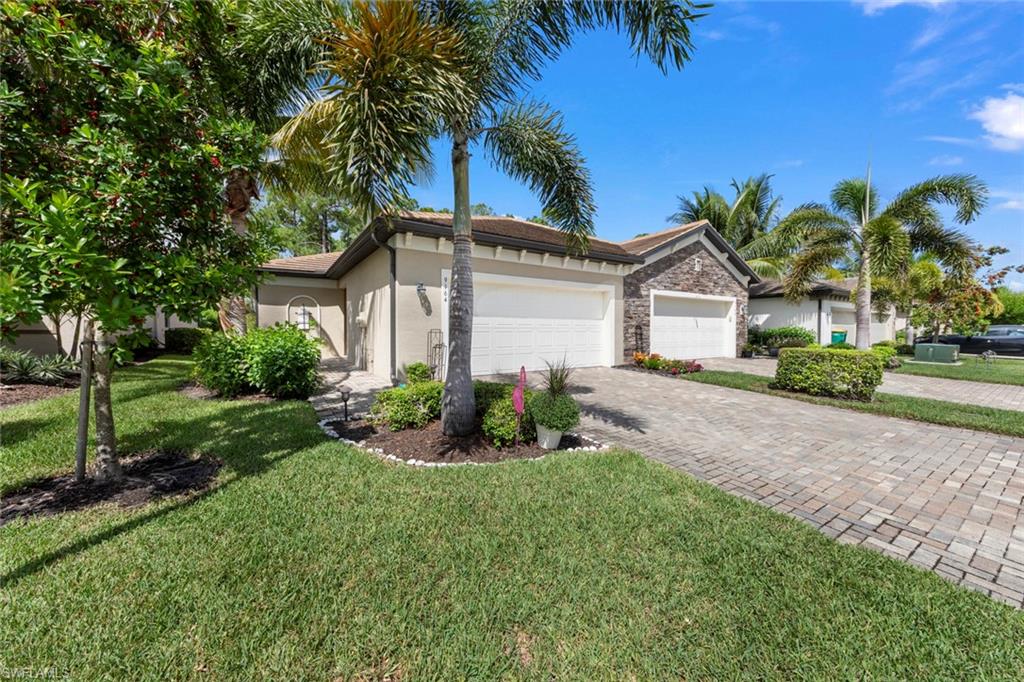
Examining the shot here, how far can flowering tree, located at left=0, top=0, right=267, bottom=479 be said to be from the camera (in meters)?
2.46

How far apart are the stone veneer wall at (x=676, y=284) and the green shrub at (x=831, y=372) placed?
4899 mm

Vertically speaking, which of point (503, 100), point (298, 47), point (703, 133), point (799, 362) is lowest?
point (799, 362)

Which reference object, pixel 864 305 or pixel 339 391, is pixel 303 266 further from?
pixel 864 305

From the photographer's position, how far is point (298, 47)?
205 inches

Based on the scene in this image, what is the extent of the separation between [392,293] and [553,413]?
5652 millimetres

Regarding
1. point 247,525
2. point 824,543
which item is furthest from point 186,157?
point 824,543

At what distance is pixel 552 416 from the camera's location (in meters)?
4.77

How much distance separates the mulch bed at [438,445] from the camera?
459 centimetres

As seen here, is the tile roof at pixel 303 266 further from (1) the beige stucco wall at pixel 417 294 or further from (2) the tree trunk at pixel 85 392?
(2) the tree trunk at pixel 85 392

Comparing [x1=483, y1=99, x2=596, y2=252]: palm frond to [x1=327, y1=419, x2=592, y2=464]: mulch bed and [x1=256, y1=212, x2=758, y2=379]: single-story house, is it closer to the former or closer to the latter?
[x1=256, y1=212, x2=758, y2=379]: single-story house

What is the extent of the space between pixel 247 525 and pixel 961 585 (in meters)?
5.10

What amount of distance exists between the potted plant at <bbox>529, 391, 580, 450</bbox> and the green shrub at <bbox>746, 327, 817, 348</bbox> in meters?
17.7

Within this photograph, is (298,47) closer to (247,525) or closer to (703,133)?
(247,525)

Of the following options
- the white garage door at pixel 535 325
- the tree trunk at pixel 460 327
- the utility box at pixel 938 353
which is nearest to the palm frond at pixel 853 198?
the white garage door at pixel 535 325
